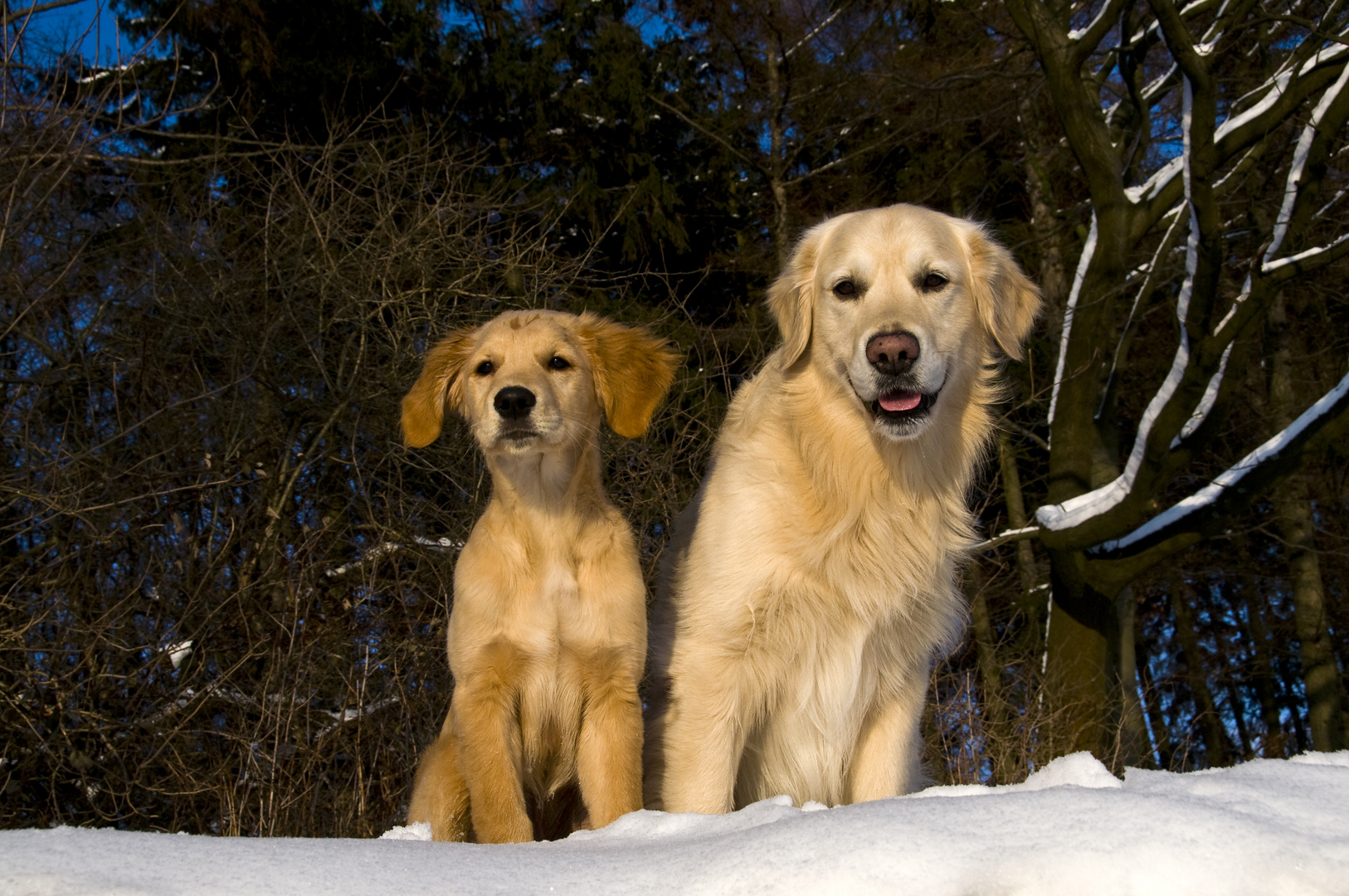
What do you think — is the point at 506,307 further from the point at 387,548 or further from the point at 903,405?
the point at 903,405

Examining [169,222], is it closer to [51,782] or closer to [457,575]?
[51,782]

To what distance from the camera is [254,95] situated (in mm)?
10742

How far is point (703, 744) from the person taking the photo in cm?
319

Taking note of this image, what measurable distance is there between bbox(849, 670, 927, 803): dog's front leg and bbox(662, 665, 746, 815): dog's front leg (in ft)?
1.50

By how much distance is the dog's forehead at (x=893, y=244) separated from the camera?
3400 mm

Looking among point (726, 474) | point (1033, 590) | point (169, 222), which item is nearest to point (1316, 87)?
point (1033, 590)

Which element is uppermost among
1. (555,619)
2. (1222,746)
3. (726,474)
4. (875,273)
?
(875,273)

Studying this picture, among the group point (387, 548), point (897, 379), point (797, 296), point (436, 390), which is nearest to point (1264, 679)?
point (387, 548)

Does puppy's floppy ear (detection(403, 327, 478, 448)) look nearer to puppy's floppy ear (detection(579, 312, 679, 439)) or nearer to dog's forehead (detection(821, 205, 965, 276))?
puppy's floppy ear (detection(579, 312, 679, 439))

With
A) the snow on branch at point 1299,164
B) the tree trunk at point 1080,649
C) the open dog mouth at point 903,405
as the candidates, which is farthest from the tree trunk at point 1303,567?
the open dog mouth at point 903,405

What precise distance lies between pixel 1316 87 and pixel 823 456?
6.88 meters

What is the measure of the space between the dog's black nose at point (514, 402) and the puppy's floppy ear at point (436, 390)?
1.60 ft

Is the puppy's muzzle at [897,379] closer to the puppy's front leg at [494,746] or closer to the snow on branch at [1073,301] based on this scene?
the puppy's front leg at [494,746]

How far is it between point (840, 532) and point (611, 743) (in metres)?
0.95
